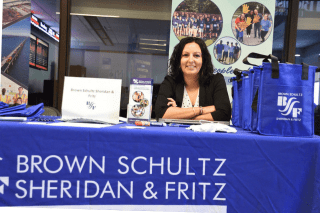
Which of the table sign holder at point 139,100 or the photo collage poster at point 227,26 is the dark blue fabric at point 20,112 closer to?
the table sign holder at point 139,100

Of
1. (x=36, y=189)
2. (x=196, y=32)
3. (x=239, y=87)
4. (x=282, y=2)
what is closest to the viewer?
(x=36, y=189)

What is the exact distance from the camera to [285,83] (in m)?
1.05

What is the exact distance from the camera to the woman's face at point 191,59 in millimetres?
2020

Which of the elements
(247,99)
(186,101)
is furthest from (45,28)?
(247,99)

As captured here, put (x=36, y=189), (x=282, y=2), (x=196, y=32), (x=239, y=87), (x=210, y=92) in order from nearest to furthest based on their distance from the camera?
(x=36, y=189), (x=239, y=87), (x=210, y=92), (x=196, y=32), (x=282, y=2)

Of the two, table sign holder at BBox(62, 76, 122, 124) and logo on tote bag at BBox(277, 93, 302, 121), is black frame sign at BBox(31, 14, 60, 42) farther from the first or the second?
logo on tote bag at BBox(277, 93, 302, 121)

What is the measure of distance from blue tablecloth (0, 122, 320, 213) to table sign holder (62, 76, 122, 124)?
23 cm

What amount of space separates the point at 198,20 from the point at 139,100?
2284mm

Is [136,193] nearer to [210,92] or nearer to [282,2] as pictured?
[210,92]

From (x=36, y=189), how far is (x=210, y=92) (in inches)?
57.2

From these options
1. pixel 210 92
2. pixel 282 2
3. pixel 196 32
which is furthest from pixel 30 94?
pixel 282 2

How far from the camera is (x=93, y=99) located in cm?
122

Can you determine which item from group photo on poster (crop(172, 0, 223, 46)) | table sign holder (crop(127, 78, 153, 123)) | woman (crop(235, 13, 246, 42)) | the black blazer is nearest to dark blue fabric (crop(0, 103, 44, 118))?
table sign holder (crop(127, 78, 153, 123))

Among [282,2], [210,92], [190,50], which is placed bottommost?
[210,92]
